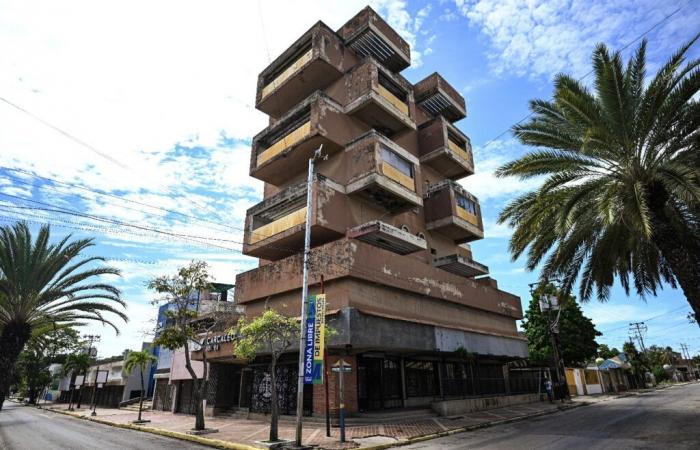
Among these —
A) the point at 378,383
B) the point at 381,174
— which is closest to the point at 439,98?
the point at 381,174

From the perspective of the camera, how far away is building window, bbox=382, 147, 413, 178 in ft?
84.7

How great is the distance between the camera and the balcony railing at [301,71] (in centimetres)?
2841

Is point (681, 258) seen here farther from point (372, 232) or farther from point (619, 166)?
point (372, 232)

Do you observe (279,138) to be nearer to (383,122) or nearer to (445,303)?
(383,122)

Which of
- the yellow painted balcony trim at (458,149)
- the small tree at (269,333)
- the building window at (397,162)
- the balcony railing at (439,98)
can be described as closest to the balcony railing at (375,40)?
the balcony railing at (439,98)

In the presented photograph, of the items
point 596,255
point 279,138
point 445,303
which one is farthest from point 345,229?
point 596,255

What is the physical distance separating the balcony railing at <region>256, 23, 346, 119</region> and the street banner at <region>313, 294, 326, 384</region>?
64.8ft

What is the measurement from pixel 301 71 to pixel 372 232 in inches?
557

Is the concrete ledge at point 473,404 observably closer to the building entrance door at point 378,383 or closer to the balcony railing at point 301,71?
the building entrance door at point 378,383

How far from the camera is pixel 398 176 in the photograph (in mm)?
25875

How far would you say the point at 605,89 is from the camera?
1411cm

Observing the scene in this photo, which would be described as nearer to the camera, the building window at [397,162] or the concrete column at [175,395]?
the building window at [397,162]

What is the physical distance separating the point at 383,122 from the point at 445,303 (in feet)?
45.6

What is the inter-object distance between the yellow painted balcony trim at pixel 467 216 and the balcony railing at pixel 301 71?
45.3 ft
